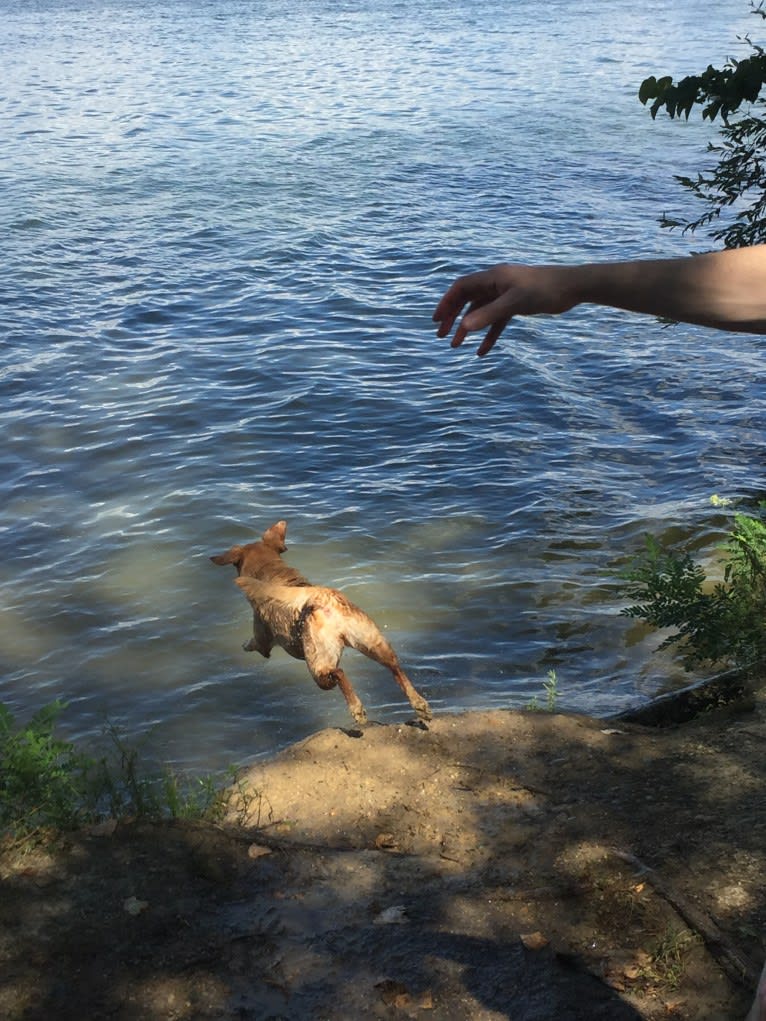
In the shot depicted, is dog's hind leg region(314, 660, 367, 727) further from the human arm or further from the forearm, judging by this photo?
the forearm

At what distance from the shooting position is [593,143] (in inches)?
1112

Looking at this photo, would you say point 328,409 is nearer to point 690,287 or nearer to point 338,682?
point 338,682

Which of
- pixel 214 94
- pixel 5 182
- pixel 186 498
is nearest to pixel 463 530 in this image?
pixel 186 498

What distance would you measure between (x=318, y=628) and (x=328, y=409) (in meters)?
8.11

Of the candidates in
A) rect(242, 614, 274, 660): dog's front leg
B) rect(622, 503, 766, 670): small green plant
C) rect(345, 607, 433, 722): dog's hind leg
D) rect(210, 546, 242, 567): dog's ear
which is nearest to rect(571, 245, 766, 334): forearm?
rect(345, 607, 433, 722): dog's hind leg

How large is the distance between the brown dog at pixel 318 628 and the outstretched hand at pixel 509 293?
3.76m

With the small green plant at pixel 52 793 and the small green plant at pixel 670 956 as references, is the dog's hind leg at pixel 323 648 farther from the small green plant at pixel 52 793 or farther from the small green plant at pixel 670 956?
the small green plant at pixel 670 956

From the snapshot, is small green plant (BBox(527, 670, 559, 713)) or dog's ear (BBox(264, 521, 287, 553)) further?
dog's ear (BBox(264, 521, 287, 553))

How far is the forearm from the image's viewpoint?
2266 mm

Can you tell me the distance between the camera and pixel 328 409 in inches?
556

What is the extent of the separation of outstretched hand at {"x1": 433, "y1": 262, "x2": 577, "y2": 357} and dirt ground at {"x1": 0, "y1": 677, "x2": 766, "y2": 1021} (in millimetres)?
2739

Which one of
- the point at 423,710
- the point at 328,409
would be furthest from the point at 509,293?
the point at 328,409

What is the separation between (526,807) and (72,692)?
13.1ft

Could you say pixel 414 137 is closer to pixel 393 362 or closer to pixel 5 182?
pixel 5 182
